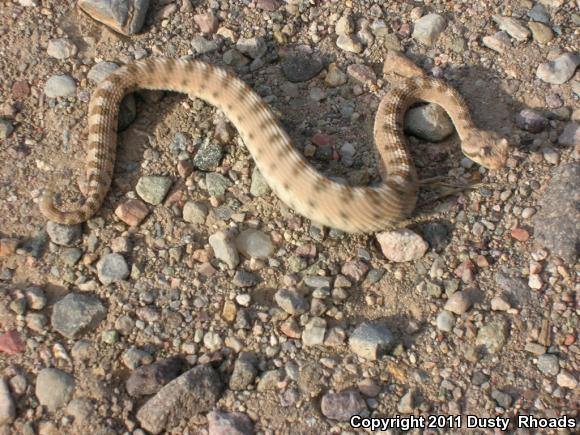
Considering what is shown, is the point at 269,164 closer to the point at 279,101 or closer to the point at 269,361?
the point at 279,101

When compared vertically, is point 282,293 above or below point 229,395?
above

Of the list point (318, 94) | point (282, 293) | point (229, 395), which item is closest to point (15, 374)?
point (229, 395)

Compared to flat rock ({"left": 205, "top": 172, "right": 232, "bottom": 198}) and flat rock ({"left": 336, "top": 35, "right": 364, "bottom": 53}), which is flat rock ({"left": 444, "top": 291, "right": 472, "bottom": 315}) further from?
flat rock ({"left": 336, "top": 35, "right": 364, "bottom": 53})

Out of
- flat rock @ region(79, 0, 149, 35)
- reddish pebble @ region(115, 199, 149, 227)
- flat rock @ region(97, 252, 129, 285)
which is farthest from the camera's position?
flat rock @ region(79, 0, 149, 35)

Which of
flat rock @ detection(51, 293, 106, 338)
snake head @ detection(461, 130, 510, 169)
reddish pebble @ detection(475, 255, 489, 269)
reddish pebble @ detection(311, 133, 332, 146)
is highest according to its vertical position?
snake head @ detection(461, 130, 510, 169)

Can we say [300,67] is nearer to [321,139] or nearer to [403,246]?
[321,139]

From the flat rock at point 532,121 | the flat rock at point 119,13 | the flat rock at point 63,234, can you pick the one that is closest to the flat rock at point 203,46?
the flat rock at point 119,13

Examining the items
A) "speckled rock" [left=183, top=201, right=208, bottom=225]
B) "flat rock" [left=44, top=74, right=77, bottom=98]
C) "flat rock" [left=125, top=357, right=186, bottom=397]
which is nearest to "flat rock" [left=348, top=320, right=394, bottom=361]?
"flat rock" [left=125, top=357, right=186, bottom=397]
